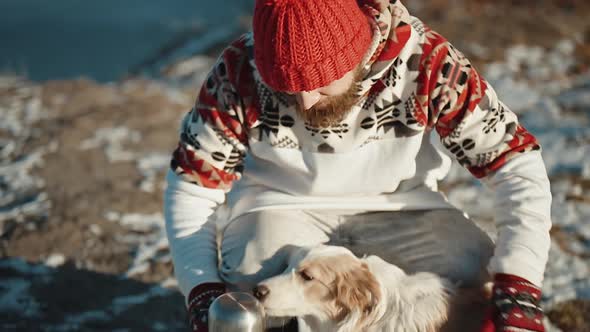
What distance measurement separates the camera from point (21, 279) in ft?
10.9

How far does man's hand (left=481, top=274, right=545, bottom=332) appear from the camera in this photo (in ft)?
6.79

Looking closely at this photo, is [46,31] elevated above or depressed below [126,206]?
below

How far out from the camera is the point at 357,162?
2.41m

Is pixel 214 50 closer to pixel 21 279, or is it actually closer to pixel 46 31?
pixel 46 31

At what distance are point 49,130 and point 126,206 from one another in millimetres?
1377

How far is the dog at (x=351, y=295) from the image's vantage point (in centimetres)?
213

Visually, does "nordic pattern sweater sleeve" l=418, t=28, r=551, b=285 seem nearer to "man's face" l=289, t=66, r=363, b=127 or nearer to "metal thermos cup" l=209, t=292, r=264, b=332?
"man's face" l=289, t=66, r=363, b=127

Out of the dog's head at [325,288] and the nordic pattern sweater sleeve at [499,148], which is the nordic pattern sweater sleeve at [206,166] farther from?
the nordic pattern sweater sleeve at [499,148]

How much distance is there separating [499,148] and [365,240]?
0.59m

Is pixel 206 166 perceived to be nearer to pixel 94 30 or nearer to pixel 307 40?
pixel 307 40

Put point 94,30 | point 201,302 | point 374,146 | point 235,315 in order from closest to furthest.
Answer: point 235,315
point 201,302
point 374,146
point 94,30

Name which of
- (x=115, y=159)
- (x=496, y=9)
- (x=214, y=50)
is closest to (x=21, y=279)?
(x=115, y=159)

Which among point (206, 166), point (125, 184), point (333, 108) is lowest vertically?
point (125, 184)

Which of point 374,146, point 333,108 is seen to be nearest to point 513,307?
point 374,146
